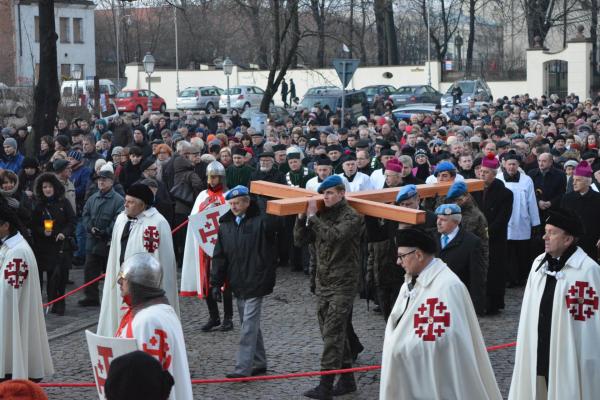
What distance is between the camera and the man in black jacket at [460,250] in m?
10.5

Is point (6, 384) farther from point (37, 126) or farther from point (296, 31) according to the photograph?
point (296, 31)

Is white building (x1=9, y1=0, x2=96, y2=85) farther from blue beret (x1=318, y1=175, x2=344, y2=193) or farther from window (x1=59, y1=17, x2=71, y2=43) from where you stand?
blue beret (x1=318, y1=175, x2=344, y2=193)

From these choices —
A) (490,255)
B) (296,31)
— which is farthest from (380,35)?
(490,255)

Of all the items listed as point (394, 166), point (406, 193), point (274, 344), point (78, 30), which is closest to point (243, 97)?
point (78, 30)

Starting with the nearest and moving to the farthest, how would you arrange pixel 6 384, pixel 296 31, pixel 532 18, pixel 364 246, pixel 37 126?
pixel 6 384 < pixel 364 246 < pixel 37 126 < pixel 296 31 < pixel 532 18

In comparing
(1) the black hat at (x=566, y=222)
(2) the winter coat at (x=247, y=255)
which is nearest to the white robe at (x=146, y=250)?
(2) the winter coat at (x=247, y=255)

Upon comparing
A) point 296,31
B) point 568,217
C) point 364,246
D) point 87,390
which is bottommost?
point 87,390

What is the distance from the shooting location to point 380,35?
63.6 metres

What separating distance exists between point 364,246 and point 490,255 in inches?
79.0

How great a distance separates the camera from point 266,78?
2416 inches

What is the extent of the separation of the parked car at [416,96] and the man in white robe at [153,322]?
43.6 meters

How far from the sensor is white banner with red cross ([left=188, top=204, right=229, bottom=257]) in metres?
11.4

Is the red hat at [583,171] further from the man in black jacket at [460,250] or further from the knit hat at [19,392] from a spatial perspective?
the knit hat at [19,392]

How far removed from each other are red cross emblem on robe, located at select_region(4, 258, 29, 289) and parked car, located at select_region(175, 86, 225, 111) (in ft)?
157
